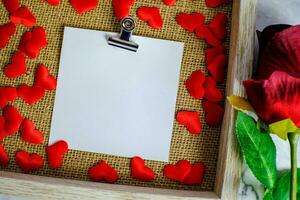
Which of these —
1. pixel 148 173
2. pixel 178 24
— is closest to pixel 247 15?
pixel 178 24

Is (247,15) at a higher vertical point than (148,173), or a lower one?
higher

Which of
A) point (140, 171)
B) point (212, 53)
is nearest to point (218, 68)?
point (212, 53)

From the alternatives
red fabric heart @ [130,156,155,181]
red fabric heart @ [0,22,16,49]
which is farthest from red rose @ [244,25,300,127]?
red fabric heart @ [0,22,16,49]

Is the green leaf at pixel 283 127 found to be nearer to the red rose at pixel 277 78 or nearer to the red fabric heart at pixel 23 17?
the red rose at pixel 277 78

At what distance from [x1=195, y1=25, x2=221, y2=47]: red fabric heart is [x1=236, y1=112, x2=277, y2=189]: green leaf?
7cm

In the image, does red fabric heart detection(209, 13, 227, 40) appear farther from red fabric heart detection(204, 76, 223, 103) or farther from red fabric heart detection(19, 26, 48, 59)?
red fabric heart detection(19, 26, 48, 59)

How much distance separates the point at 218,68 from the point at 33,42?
18cm

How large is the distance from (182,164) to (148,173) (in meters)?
0.03

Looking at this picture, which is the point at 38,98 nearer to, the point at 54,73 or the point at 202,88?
the point at 54,73

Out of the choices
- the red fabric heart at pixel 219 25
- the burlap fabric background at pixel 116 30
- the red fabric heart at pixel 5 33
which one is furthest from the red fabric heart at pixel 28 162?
the red fabric heart at pixel 219 25

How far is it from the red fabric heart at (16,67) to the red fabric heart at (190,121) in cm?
16

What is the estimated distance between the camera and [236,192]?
16.3 inches

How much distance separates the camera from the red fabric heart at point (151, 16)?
0.43 metres

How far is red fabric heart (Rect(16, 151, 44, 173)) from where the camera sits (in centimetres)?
42
